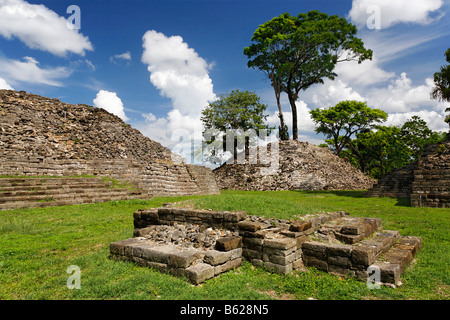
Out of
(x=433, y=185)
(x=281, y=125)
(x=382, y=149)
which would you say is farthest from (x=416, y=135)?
(x=433, y=185)

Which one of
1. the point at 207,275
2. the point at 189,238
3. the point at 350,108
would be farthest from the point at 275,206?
the point at 350,108

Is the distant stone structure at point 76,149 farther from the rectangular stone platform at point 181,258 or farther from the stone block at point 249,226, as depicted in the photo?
the stone block at point 249,226

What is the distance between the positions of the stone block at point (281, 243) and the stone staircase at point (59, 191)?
34.8 feet

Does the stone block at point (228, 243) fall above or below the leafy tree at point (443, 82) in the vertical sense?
below

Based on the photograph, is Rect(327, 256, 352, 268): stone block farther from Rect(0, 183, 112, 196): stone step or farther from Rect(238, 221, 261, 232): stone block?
Rect(0, 183, 112, 196): stone step

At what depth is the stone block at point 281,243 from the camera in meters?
4.38

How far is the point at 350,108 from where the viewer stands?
34719mm

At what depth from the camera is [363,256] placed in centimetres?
414

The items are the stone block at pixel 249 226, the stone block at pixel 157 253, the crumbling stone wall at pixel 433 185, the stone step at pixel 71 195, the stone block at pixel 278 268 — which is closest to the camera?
the stone block at pixel 278 268

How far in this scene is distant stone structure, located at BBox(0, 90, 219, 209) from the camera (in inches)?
627

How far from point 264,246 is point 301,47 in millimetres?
28472

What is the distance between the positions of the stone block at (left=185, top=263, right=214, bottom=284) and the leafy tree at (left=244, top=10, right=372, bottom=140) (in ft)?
92.6

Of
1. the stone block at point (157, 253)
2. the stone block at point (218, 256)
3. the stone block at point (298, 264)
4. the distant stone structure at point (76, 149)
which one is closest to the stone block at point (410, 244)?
the stone block at point (298, 264)
